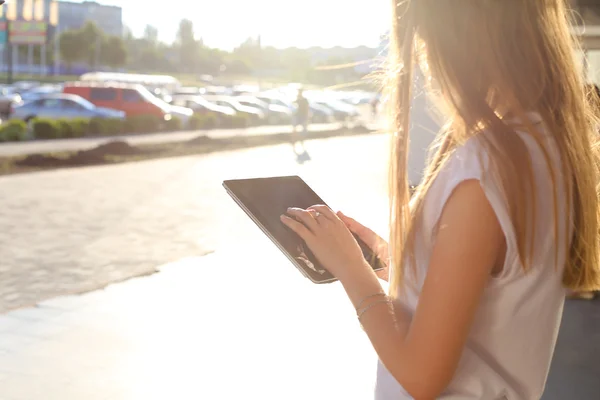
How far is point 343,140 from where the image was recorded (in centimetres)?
2695

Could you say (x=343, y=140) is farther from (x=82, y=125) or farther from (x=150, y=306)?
(x=150, y=306)

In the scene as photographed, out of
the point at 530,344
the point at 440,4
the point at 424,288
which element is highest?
the point at 440,4

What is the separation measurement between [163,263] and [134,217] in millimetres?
2855

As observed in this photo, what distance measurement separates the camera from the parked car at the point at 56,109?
24203mm

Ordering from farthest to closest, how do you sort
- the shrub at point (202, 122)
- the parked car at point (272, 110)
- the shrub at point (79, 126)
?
1. the parked car at point (272, 110)
2. the shrub at point (202, 122)
3. the shrub at point (79, 126)

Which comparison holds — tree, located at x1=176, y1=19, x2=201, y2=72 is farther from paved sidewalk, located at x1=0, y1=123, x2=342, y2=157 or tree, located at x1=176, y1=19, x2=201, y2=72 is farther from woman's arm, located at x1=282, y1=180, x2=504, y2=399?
woman's arm, located at x1=282, y1=180, x2=504, y2=399

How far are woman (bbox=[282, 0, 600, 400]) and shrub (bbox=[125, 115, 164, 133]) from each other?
24.0m

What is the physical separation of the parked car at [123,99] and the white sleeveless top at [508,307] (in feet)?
87.6

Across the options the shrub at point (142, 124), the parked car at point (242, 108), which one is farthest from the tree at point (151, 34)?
the shrub at point (142, 124)

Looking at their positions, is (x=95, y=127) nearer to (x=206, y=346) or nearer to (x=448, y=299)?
(x=206, y=346)

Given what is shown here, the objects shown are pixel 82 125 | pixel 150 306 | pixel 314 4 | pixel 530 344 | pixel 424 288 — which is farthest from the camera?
pixel 82 125

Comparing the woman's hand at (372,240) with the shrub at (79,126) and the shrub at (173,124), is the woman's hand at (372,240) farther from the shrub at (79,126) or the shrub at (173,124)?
the shrub at (173,124)

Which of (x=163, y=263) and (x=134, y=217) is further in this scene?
(x=134, y=217)

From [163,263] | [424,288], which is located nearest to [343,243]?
[424,288]
